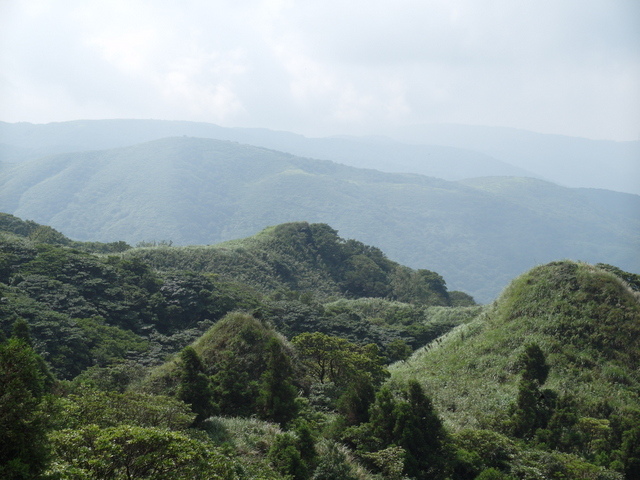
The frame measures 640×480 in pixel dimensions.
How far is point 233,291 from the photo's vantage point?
1583 inches

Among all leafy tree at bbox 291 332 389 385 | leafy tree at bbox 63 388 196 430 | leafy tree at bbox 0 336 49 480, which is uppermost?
leafy tree at bbox 0 336 49 480

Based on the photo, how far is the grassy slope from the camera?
663 inches

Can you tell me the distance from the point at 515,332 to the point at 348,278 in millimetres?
47078

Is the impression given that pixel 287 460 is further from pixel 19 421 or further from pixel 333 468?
pixel 19 421

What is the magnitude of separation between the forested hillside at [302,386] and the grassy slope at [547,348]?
0.25ft

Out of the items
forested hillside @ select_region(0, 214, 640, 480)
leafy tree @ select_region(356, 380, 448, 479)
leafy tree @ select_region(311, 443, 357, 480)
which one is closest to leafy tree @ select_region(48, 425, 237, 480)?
forested hillside @ select_region(0, 214, 640, 480)

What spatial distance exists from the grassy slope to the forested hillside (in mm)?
75

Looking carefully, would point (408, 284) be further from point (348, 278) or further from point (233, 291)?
point (233, 291)

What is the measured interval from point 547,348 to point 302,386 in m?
9.59

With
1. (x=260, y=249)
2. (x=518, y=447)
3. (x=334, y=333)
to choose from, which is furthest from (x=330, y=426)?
(x=260, y=249)

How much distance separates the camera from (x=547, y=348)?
62.8 feet

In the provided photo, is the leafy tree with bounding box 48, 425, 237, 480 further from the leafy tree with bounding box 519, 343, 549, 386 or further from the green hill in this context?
the leafy tree with bounding box 519, 343, 549, 386

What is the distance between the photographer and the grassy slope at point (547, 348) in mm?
16828

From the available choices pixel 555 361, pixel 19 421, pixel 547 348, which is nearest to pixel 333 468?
pixel 19 421
